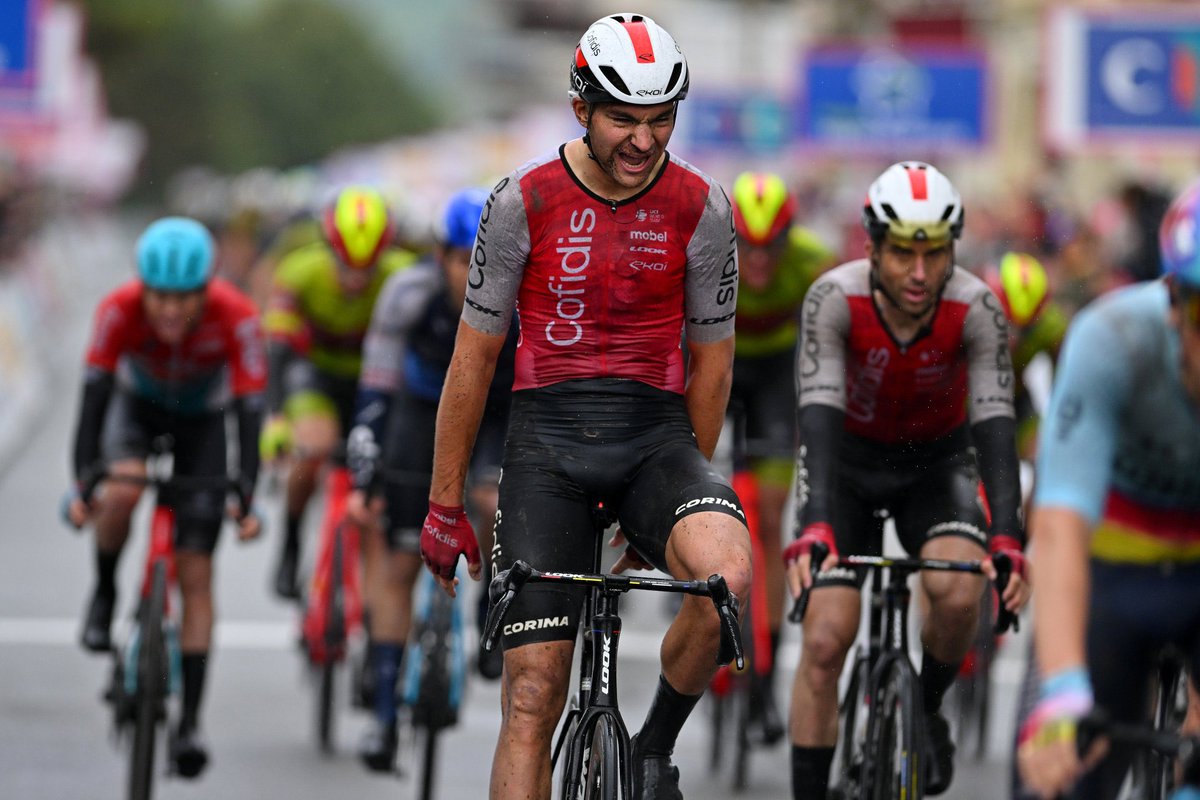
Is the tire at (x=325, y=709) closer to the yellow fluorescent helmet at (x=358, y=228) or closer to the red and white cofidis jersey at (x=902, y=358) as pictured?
the yellow fluorescent helmet at (x=358, y=228)

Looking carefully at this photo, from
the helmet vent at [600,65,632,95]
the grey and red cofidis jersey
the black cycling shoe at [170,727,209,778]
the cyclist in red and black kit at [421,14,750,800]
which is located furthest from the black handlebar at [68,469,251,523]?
the helmet vent at [600,65,632,95]

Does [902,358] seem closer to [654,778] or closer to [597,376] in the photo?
[597,376]

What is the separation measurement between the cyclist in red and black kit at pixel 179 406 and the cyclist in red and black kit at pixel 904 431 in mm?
2680

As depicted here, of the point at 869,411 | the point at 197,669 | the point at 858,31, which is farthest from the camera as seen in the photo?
the point at 858,31

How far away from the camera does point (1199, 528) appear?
4859 mm

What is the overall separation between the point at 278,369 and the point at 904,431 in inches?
195

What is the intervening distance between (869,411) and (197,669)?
3146 millimetres

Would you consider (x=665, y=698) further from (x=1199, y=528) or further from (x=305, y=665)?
(x=305, y=665)

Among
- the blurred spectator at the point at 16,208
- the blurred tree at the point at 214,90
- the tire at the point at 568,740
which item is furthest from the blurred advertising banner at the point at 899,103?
the blurred tree at the point at 214,90

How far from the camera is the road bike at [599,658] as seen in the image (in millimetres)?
5379

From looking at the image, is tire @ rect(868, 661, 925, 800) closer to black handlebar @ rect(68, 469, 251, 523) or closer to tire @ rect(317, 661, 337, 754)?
black handlebar @ rect(68, 469, 251, 523)

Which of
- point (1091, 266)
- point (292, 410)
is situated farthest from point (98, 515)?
point (1091, 266)

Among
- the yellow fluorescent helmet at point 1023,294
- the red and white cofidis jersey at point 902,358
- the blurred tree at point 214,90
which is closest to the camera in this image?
the red and white cofidis jersey at point 902,358

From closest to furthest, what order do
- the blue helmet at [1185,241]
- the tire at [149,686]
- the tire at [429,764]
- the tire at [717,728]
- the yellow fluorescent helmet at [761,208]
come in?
the blue helmet at [1185,241]
the tire at [149,686]
the tire at [429,764]
the tire at [717,728]
the yellow fluorescent helmet at [761,208]
